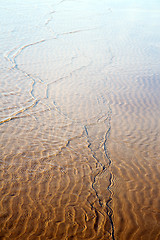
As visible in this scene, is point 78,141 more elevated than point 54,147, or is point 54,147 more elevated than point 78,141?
A: point 78,141

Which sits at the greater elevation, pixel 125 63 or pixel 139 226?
pixel 125 63

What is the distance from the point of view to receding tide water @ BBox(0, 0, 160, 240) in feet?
12.5

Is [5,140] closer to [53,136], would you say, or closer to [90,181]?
[53,136]

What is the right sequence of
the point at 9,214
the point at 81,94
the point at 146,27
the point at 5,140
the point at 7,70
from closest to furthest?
the point at 9,214, the point at 5,140, the point at 81,94, the point at 7,70, the point at 146,27

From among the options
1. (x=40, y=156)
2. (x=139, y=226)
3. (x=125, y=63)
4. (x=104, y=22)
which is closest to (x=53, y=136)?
(x=40, y=156)

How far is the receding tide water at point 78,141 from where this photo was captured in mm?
3824

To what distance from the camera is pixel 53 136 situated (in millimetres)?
5910

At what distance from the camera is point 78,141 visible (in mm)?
5855

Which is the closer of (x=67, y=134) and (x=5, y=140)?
(x=5, y=140)

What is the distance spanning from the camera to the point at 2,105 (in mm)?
7102

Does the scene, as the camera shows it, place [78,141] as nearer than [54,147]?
No

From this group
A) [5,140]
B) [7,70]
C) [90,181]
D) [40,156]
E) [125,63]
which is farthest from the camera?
[125,63]

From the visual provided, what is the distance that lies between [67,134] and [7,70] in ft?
17.1

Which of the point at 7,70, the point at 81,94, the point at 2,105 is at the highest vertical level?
the point at 7,70
